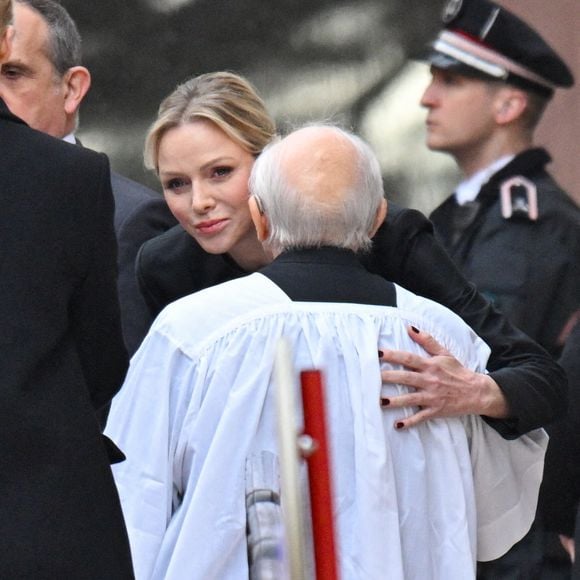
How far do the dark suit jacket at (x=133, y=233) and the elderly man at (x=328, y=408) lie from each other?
957mm

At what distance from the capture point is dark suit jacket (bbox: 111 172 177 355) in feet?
14.5

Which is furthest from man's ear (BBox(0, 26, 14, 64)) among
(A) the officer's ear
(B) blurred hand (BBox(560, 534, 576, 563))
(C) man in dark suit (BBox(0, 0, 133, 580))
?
(B) blurred hand (BBox(560, 534, 576, 563))

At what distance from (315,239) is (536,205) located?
122 cm

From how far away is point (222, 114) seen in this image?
4.20m

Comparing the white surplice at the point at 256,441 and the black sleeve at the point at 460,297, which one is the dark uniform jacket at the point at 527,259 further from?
the white surplice at the point at 256,441

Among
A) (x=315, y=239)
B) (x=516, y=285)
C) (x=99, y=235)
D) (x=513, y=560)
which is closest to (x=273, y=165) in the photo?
(x=315, y=239)

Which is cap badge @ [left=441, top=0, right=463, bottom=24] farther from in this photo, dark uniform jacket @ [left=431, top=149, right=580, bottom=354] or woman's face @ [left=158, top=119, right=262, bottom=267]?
woman's face @ [left=158, top=119, right=262, bottom=267]

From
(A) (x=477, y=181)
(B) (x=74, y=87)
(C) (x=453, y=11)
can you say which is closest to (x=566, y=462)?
(A) (x=477, y=181)

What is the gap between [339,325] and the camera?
3.34m

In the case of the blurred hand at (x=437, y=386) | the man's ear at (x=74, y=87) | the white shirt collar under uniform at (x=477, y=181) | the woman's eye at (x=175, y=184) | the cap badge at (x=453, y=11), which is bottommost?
the blurred hand at (x=437, y=386)

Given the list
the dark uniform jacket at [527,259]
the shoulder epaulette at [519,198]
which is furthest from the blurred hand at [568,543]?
the shoulder epaulette at [519,198]

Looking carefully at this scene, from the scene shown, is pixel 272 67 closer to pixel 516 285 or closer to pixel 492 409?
pixel 516 285

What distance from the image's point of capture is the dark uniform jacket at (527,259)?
4.41m

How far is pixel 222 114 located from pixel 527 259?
0.81 metres
